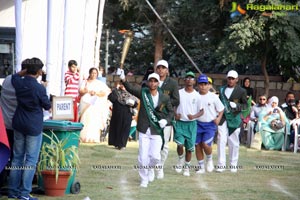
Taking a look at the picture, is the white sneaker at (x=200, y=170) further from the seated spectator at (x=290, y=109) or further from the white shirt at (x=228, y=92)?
the seated spectator at (x=290, y=109)

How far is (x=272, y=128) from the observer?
68.4 ft

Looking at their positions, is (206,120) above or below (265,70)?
below

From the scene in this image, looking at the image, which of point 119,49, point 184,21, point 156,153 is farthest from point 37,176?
point 119,49

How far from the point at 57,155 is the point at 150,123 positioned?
2.10 meters

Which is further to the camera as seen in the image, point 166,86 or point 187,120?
point 187,120

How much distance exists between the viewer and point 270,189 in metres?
12.9

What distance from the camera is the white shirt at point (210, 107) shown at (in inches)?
576

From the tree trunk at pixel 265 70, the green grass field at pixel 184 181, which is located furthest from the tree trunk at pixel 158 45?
the green grass field at pixel 184 181

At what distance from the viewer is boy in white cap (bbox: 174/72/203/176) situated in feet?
46.8

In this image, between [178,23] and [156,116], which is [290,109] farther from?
[156,116]

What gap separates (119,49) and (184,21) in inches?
199

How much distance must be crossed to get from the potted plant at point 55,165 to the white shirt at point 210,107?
397 centimetres

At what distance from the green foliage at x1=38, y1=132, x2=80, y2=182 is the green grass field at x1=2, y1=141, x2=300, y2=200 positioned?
0.41 m

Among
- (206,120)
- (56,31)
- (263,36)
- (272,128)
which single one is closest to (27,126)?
(206,120)
